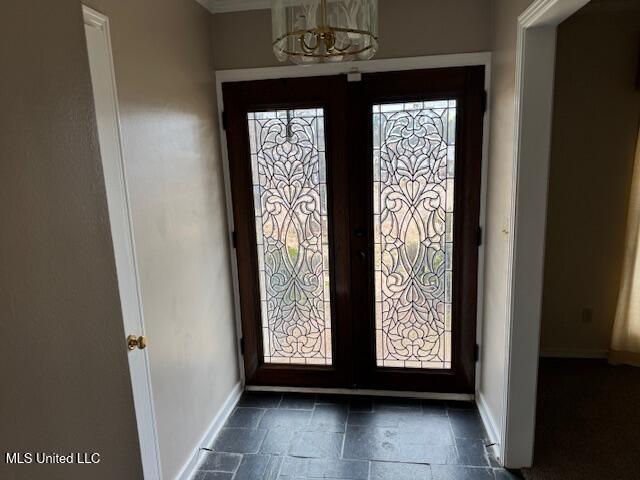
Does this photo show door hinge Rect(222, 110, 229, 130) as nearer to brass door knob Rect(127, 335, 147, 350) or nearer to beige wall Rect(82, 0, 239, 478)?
beige wall Rect(82, 0, 239, 478)

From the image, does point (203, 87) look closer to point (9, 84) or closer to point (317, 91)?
point (317, 91)

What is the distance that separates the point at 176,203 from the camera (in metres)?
2.25

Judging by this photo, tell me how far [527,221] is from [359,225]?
1.07m

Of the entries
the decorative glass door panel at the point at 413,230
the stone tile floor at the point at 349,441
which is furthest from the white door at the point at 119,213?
the decorative glass door panel at the point at 413,230

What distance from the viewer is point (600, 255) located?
3.27 metres

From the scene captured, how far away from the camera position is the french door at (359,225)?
8.81 feet

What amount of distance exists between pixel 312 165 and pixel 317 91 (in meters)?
0.46

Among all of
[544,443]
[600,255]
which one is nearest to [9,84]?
[544,443]

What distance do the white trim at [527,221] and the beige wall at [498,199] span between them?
4.0 inches

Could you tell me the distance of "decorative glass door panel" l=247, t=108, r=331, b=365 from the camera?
9.18 feet

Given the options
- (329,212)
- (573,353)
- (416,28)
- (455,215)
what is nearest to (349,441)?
(329,212)

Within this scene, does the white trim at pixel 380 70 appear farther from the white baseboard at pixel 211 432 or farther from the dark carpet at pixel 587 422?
the white baseboard at pixel 211 432

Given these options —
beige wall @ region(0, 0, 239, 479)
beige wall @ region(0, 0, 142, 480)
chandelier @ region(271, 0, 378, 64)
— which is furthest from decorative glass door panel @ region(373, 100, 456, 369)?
beige wall @ region(0, 0, 142, 480)

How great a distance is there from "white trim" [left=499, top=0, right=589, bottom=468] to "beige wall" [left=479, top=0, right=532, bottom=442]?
10 cm
